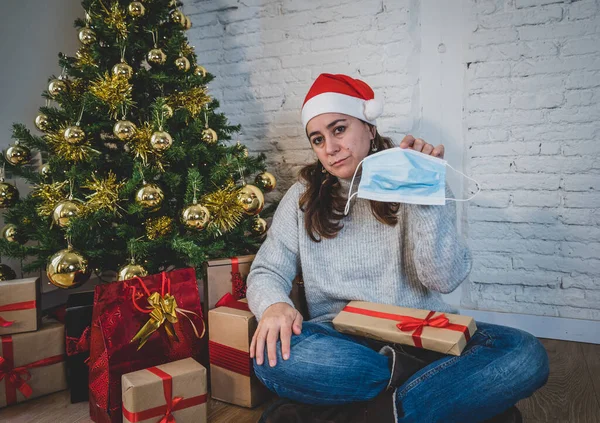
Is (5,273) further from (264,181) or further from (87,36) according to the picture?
(264,181)

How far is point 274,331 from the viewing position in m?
1.27

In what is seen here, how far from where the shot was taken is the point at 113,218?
1783 mm

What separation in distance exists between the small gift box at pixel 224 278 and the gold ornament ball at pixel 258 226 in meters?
0.22

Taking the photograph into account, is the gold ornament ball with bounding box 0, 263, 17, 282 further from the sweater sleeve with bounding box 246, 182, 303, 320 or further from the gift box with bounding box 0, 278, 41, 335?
the sweater sleeve with bounding box 246, 182, 303, 320

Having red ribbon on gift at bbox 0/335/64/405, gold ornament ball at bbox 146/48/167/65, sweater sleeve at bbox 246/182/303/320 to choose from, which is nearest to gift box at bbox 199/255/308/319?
sweater sleeve at bbox 246/182/303/320

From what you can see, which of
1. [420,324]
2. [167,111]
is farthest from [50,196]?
[420,324]

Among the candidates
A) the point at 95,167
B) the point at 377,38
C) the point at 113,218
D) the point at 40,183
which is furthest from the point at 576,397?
the point at 40,183

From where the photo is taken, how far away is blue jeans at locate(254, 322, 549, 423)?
1.15m

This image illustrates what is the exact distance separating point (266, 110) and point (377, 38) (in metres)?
0.69

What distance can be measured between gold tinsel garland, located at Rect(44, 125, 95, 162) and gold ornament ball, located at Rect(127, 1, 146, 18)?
1.86 ft

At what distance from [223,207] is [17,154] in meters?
0.91

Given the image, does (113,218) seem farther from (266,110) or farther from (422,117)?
(422,117)

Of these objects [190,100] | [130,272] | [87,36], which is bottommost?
[130,272]

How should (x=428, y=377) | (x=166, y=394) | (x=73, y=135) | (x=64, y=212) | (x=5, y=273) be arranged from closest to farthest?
(x=428, y=377) < (x=166, y=394) < (x=64, y=212) < (x=73, y=135) < (x=5, y=273)
